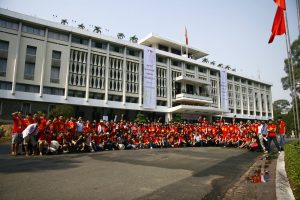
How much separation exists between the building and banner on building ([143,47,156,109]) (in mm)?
2155

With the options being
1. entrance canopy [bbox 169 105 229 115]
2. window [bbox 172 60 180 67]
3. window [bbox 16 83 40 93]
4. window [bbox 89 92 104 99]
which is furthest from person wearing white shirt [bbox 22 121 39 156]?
window [bbox 172 60 180 67]

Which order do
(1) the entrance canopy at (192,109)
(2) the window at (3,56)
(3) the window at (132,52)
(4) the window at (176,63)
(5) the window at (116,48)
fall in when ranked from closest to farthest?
(2) the window at (3,56)
(5) the window at (116,48)
(1) the entrance canopy at (192,109)
(3) the window at (132,52)
(4) the window at (176,63)

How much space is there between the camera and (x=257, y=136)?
14617mm

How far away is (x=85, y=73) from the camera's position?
122 feet

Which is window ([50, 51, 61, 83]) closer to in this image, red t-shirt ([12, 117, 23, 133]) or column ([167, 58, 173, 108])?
column ([167, 58, 173, 108])

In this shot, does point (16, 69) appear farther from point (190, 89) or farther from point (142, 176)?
point (190, 89)

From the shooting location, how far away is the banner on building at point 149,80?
39.9 meters

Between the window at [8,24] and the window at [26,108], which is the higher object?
the window at [8,24]

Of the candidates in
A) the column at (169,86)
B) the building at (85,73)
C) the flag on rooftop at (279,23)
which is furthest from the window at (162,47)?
the flag on rooftop at (279,23)

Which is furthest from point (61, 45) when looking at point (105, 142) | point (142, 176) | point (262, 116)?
point (262, 116)

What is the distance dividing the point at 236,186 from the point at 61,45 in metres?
35.7

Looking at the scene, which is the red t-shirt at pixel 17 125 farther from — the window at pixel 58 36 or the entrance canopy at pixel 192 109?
the entrance canopy at pixel 192 109

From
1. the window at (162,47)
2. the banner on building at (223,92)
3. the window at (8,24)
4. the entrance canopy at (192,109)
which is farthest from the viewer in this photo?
the banner on building at (223,92)

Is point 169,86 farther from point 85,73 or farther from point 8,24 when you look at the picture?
point 8,24
